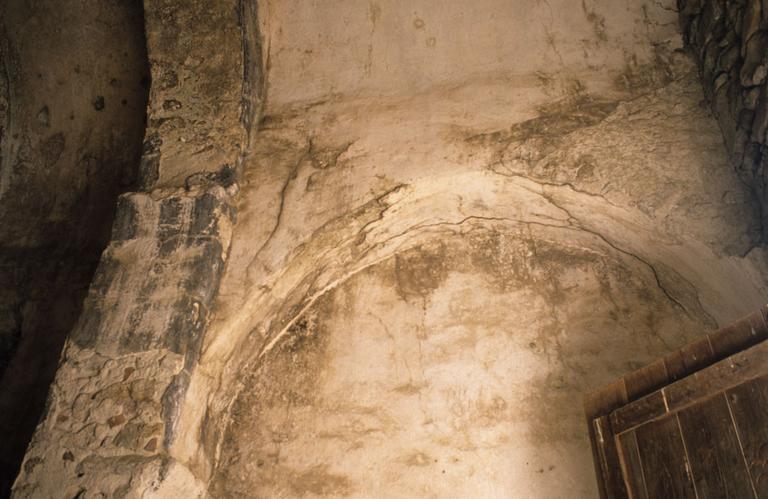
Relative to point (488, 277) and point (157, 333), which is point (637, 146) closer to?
point (488, 277)

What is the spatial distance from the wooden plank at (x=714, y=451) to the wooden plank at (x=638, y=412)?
0.32 feet

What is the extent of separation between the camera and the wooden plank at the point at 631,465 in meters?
2.07

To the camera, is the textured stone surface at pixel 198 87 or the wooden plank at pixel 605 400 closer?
the wooden plank at pixel 605 400

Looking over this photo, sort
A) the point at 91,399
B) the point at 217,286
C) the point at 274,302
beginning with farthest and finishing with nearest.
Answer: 1. the point at 274,302
2. the point at 217,286
3. the point at 91,399

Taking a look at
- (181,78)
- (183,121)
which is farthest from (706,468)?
(181,78)

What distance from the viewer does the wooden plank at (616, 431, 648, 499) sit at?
207cm

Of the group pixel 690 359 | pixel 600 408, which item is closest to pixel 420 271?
pixel 600 408

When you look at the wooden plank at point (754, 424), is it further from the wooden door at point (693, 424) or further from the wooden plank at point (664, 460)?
the wooden plank at point (664, 460)

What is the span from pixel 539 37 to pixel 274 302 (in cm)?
168

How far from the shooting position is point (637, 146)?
2506 mm

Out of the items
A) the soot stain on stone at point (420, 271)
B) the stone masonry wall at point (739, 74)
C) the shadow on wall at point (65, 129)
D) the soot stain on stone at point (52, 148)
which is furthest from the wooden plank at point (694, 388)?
the soot stain on stone at point (52, 148)

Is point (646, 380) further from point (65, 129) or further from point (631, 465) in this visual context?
point (65, 129)

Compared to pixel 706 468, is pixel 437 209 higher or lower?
higher

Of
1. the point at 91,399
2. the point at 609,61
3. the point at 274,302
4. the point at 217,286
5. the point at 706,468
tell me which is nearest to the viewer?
the point at 706,468
